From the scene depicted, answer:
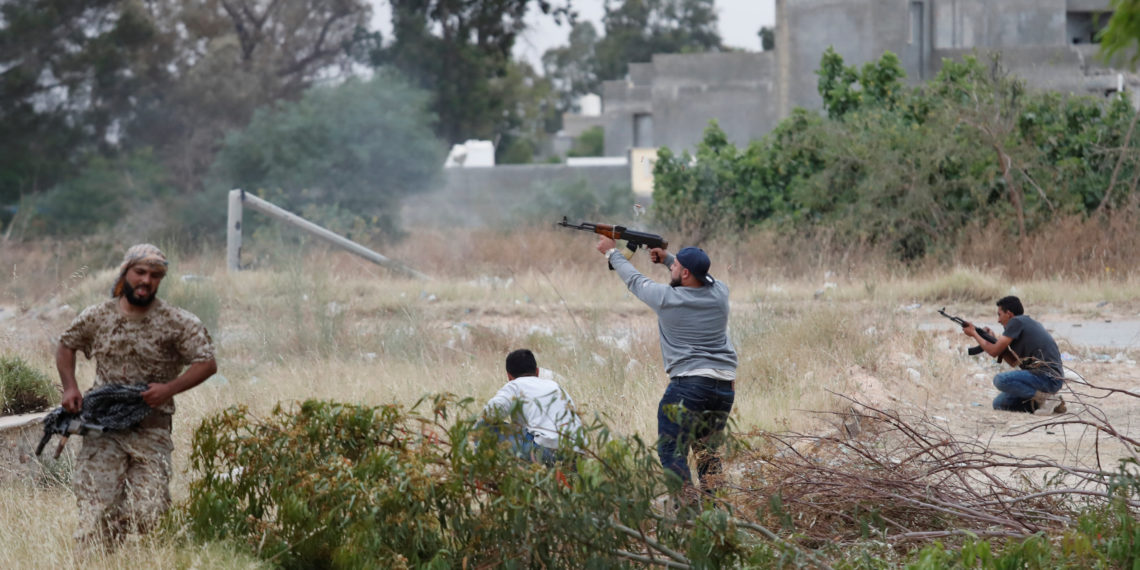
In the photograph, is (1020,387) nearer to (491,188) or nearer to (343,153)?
(343,153)

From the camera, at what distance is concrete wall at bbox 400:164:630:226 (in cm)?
3359

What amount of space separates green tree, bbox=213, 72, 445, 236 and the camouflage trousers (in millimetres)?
21995

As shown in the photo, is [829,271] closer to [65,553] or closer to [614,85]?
[65,553]

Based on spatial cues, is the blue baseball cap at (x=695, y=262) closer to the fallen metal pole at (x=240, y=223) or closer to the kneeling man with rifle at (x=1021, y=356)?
the kneeling man with rifle at (x=1021, y=356)

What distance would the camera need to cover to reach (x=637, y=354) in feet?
30.9

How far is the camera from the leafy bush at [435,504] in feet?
13.5

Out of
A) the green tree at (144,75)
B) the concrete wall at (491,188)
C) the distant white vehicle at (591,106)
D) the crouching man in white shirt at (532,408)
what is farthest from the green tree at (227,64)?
the crouching man in white shirt at (532,408)

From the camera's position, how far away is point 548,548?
4.27 meters

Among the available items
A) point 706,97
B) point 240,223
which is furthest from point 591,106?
point 240,223

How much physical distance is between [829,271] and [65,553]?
1213cm

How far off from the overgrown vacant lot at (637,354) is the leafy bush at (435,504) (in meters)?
0.27

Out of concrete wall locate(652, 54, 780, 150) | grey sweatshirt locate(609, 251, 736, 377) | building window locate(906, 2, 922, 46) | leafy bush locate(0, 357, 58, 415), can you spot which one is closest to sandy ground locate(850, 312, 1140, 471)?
grey sweatshirt locate(609, 251, 736, 377)

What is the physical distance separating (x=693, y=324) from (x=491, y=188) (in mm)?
30581

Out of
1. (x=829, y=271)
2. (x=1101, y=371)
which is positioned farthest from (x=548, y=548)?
(x=829, y=271)
